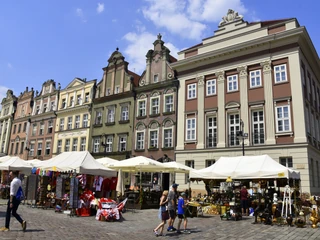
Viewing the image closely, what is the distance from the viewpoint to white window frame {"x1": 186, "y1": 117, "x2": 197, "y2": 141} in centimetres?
2522

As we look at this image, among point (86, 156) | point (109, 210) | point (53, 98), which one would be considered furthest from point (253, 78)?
point (53, 98)

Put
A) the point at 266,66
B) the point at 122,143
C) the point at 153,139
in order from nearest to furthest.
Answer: the point at 266,66 < the point at 153,139 < the point at 122,143

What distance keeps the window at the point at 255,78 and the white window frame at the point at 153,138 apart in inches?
385

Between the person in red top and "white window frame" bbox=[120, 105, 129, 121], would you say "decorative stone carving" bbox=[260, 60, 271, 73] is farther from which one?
"white window frame" bbox=[120, 105, 129, 121]

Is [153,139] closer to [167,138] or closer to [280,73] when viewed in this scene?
[167,138]

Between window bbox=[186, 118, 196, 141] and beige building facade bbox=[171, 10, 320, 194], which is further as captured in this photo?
window bbox=[186, 118, 196, 141]

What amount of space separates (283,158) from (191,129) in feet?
26.0

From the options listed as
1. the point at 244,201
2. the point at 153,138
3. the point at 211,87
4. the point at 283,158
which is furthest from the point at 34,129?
the point at 244,201

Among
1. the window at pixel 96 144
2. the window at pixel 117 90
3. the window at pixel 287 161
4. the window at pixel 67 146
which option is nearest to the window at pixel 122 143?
the window at pixel 96 144

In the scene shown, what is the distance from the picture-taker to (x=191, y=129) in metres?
25.5

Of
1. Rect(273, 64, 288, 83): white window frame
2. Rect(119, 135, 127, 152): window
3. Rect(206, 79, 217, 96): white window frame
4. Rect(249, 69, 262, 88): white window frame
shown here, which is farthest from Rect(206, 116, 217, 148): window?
Rect(119, 135, 127, 152): window

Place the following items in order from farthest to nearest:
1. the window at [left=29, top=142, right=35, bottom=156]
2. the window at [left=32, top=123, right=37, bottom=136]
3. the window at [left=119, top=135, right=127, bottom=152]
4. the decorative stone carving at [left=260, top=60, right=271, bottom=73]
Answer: the window at [left=32, top=123, right=37, bottom=136] → the window at [left=29, top=142, right=35, bottom=156] → the window at [left=119, top=135, right=127, bottom=152] → the decorative stone carving at [left=260, top=60, right=271, bottom=73]

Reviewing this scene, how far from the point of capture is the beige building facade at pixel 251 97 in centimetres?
2078

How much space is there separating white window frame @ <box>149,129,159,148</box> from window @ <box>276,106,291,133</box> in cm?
1103
